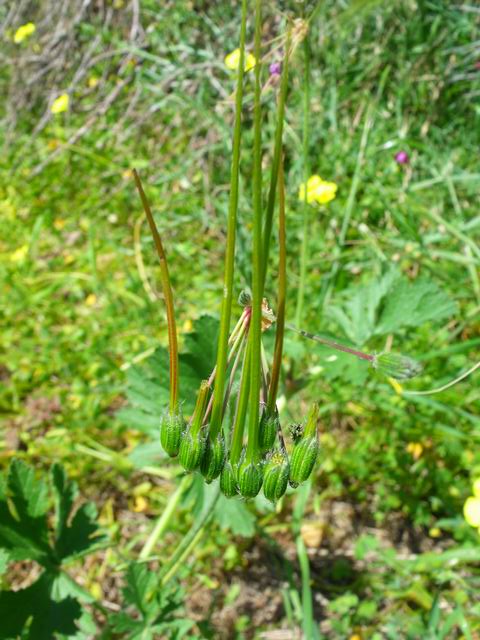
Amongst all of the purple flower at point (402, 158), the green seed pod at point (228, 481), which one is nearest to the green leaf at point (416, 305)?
the green seed pod at point (228, 481)

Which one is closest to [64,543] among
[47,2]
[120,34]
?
[120,34]

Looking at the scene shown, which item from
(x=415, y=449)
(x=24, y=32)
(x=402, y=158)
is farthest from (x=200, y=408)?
(x=24, y=32)

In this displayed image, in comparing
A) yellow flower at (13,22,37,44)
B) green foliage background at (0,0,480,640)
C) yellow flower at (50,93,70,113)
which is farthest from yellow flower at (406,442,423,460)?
yellow flower at (13,22,37,44)

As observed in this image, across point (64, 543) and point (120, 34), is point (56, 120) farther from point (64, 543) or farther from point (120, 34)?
point (64, 543)

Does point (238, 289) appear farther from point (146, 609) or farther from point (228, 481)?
point (228, 481)

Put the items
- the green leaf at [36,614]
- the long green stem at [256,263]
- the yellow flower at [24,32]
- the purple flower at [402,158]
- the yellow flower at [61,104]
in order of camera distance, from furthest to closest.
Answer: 1. the yellow flower at [24,32]
2. the yellow flower at [61,104]
3. the purple flower at [402,158]
4. the green leaf at [36,614]
5. the long green stem at [256,263]

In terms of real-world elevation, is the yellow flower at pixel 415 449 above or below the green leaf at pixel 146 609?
below

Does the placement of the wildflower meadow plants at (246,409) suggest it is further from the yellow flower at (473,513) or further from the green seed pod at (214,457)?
the yellow flower at (473,513)

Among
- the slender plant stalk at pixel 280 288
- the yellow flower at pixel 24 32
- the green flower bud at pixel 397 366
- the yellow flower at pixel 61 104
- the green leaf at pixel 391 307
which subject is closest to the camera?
the slender plant stalk at pixel 280 288
